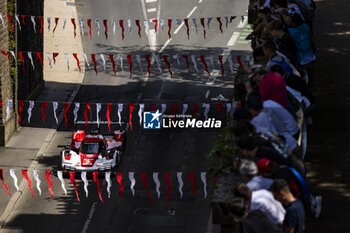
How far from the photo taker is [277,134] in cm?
1873

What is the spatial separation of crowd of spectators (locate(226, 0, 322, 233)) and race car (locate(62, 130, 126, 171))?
16.9 meters

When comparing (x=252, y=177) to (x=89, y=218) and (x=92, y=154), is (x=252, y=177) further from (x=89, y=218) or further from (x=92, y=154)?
(x=92, y=154)

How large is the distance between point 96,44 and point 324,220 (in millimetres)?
40064

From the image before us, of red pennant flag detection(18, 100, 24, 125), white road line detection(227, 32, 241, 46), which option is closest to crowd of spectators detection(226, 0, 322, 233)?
red pennant flag detection(18, 100, 24, 125)

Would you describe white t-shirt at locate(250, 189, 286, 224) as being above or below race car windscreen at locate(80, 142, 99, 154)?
above

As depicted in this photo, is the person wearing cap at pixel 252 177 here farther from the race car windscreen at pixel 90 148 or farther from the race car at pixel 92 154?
the race car windscreen at pixel 90 148

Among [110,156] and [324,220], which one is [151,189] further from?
[324,220]

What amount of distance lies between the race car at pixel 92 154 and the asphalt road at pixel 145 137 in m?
0.87

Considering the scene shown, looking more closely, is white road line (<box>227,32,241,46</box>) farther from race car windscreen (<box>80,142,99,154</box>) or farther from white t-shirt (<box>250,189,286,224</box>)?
white t-shirt (<box>250,189,286,224</box>)

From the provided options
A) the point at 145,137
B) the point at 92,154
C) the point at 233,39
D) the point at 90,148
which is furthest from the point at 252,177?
the point at 233,39

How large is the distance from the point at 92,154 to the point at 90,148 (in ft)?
1.40

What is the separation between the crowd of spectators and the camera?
50.6 feet

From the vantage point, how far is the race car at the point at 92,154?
4053 centimetres

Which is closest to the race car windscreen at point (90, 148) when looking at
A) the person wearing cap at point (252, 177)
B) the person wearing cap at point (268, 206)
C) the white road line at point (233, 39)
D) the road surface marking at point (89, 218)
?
the road surface marking at point (89, 218)
